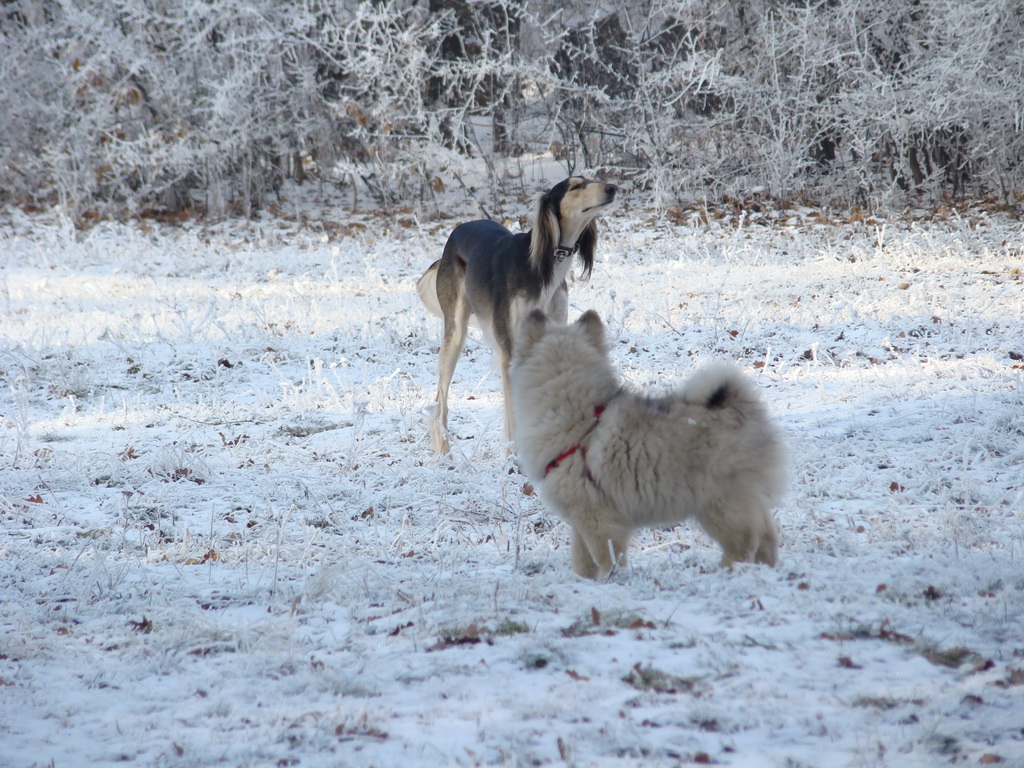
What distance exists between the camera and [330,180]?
25.4 metres

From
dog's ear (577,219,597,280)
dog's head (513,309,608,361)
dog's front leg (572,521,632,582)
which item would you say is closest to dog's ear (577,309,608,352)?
dog's head (513,309,608,361)

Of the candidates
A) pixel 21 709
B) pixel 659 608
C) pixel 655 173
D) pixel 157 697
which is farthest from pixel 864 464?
pixel 655 173

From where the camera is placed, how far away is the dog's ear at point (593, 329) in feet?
15.0

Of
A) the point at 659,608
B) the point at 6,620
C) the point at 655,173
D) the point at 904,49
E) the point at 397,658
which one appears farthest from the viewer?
the point at 655,173

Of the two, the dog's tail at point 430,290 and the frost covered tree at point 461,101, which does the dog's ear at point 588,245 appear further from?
the frost covered tree at point 461,101

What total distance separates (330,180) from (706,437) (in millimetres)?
23137

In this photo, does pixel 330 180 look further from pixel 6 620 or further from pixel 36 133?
pixel 6 620

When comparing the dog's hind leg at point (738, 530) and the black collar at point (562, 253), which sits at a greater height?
the black collar at point (562, 253)

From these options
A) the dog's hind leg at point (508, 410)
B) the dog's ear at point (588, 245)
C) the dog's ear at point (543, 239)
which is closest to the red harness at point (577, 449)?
the dog's hind leg at point (508, 410)

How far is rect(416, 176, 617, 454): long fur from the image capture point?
7129 millimetres

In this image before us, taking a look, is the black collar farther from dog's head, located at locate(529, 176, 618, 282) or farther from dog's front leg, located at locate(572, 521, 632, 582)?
dog's front leg, located at locate(572, 521, 632, 582)

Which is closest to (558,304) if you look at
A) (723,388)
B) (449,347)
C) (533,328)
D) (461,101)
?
(449,347)

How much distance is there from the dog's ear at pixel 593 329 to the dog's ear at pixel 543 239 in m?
2.58

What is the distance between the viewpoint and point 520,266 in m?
7.18
